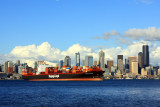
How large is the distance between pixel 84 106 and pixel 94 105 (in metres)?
2.69

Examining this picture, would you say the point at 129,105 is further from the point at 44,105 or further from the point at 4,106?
the point at 4,106

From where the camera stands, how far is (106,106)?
183 feet

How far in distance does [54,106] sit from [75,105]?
4.60 metres

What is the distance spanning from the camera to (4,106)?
5534 cm

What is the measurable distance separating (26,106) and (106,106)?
56.1 ft

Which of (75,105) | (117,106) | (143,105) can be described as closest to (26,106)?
(75,105)

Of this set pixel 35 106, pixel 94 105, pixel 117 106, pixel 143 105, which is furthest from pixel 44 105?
pixel 143 105

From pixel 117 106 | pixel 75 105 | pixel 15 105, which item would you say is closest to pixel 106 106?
pixel 117 106

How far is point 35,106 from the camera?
184 feet

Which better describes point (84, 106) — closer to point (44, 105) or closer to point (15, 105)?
point (44, 105)

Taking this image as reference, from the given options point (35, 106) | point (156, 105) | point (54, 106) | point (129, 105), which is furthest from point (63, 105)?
point (156, 105)

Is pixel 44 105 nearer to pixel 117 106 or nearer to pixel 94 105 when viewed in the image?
pixel 94 105

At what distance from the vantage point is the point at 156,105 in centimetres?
5600

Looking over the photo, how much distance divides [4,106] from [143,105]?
2978 cm
